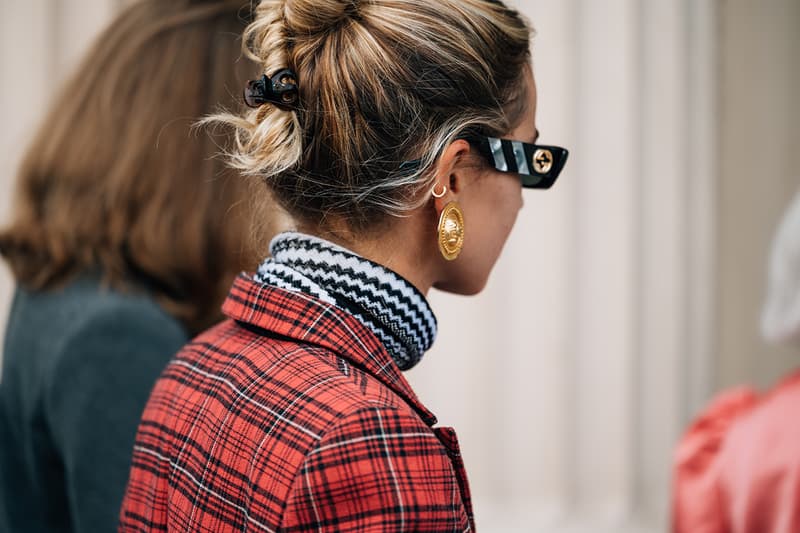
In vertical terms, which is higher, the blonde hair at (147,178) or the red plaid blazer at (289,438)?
the blonde hair at (147,178)

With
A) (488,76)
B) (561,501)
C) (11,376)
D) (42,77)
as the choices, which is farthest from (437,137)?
(561,501)

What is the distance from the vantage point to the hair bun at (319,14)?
26.2 inches

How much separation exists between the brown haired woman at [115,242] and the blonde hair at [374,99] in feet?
1.13

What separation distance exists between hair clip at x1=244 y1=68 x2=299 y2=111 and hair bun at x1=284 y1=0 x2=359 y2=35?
38 mm

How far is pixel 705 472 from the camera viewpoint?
1.39 m

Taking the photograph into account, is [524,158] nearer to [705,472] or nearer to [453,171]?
[453,171]

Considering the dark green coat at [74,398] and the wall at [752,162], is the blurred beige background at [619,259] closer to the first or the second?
the wall at [752,162]

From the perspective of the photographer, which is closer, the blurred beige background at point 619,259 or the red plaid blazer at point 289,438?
the red plaid blazer at point 289,438

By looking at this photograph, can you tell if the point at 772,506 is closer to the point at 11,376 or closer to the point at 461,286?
the point at 461,286

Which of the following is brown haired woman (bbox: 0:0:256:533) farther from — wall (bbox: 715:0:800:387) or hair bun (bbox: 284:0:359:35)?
wall (bbox: 715:0:800:387)

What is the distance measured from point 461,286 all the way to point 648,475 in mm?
1707

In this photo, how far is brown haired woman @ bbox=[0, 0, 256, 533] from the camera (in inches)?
38.6

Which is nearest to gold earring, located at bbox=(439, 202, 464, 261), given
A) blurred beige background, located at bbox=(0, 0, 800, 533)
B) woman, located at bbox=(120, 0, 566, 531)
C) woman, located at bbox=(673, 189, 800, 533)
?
woman, located at bbox=(120, 0, 566, 531)

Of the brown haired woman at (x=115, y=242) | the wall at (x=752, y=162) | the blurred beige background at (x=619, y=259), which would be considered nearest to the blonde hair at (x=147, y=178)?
the brown haired woman at (x=115, y=242)
